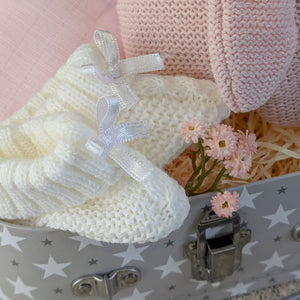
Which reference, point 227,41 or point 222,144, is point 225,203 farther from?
point 227,41

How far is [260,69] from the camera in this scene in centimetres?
43

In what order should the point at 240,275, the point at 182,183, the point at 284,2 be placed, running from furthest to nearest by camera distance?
the point at 240,275
the point at 182,183
the point at 284,2

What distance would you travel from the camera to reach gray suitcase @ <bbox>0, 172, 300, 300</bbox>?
491 mm

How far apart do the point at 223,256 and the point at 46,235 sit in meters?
0.26

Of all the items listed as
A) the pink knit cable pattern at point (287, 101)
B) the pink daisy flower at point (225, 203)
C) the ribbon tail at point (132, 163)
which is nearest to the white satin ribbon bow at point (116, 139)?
the ribbon tail at point (132, 163)

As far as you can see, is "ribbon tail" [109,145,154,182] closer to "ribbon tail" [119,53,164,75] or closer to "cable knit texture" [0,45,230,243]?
"cable knit texture" [0,45,230,243]

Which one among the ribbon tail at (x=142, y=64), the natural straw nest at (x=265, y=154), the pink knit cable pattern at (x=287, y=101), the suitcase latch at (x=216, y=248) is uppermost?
the ribbon tail at (x=142, y=64)

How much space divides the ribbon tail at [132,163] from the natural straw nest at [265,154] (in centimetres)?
11

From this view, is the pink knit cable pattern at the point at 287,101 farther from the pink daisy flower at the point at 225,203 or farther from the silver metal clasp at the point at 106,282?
the silver metal clasp at the point at 106,282

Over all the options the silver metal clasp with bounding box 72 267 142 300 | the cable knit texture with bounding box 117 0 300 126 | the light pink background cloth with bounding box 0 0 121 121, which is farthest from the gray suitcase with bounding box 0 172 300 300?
the light pink background cloth with bounding box 0 0 121 121

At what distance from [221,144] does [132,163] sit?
11 cm

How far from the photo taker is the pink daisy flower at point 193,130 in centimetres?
44

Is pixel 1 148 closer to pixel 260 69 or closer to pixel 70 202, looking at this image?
pixel 70 202

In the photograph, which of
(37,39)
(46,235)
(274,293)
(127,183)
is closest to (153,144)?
(127,183)
